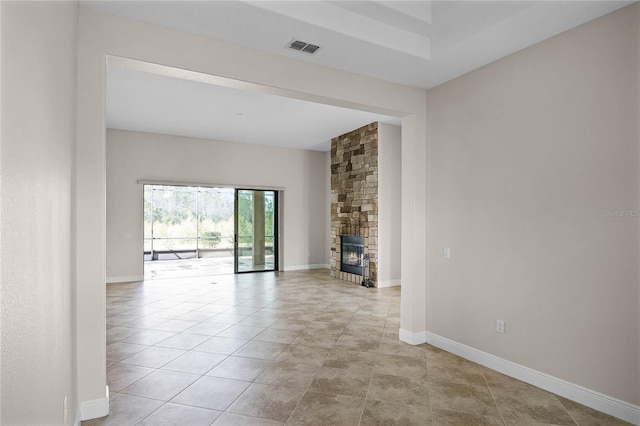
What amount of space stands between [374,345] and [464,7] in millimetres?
3264

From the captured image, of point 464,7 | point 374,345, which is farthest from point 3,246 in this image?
point 374,345

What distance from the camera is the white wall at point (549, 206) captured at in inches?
100

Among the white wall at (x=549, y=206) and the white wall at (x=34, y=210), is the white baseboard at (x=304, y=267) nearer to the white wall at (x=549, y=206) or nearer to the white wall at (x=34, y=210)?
the white wall at (x=549, y=206)

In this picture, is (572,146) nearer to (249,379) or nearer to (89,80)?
(249,379)

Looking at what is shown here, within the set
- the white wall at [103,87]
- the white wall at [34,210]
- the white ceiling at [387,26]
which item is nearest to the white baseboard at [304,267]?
the white ceiling at [387,26]

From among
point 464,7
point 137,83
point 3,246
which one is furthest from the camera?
point 137,83

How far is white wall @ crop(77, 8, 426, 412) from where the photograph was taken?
8.13 ft

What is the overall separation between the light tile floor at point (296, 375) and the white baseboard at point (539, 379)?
7 cm

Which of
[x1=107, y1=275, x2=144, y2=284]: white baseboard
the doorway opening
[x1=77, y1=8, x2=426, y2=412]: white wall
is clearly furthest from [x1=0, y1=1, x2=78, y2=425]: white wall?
the doorway opening

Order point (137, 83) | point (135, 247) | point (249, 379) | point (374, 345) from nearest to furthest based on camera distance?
point (249, 379) → point (374, 345) → point (137, 83) → point (135, 247)

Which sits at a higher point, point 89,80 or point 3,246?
point 89,80

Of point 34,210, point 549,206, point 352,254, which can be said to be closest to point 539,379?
point 549,206

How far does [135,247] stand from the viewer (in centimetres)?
764

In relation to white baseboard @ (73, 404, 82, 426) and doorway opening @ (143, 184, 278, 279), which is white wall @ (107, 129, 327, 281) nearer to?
doorway opening @ (143, 184, 278, 279)
